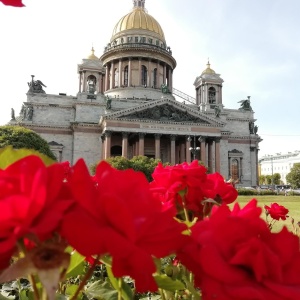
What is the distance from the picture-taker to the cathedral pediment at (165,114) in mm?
38500

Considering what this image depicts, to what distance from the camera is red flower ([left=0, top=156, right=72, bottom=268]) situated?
67 cm

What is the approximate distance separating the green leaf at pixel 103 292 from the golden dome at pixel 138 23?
5124 cm

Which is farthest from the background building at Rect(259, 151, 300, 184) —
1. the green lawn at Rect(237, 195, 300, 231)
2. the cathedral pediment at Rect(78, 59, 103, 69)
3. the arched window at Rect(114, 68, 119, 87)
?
the green lawn at Rect(237, 195, 300, 231)

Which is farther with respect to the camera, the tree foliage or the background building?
the background building

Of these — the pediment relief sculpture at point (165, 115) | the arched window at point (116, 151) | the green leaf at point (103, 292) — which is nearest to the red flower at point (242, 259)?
the green leaf at point (103, 292)

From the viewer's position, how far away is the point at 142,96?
46188 millimetres

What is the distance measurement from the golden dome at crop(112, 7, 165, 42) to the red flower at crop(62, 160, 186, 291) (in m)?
51.9

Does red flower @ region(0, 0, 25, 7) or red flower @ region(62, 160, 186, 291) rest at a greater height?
red flower @ region(0, 0, 25, 7)

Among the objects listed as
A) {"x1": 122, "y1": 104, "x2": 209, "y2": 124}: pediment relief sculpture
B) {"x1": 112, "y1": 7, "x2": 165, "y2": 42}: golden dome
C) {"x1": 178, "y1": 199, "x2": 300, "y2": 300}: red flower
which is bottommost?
{"x1": 178, "y1": 199, "x2": 300, "y2": 300}: red flower

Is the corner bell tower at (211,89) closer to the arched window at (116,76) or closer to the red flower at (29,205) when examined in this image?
the arched window at (116,76)

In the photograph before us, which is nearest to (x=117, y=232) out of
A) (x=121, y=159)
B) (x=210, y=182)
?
(x=210, y=182)

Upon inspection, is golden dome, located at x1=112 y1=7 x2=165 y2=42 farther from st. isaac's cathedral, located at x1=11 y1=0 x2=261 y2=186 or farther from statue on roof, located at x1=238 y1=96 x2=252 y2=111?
statue on roof, located at x1=238 y1=96 x2=252 y2=111

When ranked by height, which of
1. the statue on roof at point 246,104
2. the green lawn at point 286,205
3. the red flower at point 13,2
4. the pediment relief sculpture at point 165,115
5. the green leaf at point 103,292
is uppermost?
the statue on roof at point 246,104

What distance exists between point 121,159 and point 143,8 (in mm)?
33107
